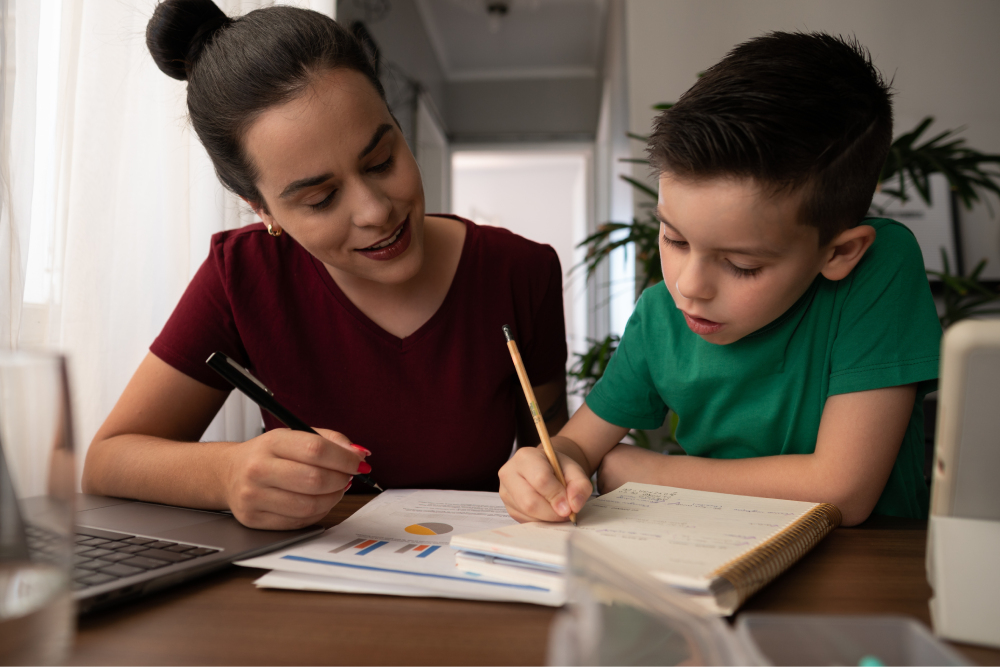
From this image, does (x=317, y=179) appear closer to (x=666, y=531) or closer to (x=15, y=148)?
(x=15, y=148)

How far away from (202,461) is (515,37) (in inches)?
192

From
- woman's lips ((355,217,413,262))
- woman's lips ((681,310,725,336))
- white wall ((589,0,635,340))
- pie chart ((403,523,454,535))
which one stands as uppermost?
white wall ((589,0,635,340))

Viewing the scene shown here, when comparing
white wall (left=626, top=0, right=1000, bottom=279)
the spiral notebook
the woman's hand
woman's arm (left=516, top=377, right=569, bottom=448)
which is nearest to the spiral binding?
the spiral notebook

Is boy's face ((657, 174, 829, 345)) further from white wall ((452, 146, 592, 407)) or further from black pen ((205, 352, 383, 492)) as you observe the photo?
white wall ((452, 146, 592, 407))

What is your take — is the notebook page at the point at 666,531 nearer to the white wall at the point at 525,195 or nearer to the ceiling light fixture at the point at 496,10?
the ceiling light fixture at the point at 496,10

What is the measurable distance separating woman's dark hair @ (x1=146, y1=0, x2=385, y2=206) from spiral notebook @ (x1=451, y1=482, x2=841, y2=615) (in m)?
0.64

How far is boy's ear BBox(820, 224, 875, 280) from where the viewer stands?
752mm

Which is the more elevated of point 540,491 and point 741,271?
point 741,271

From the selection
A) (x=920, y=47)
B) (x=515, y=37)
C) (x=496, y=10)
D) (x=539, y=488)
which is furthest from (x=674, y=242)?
(x=515, y=37)

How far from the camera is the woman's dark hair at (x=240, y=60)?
2.88 feet

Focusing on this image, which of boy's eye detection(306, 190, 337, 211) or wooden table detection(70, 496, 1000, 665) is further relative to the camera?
boy's eye detection(306, 190, 337, 211)

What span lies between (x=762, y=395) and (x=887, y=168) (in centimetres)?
130

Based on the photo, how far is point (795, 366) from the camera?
85 cm

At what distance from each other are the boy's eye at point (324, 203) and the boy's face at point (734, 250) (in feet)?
1.41
